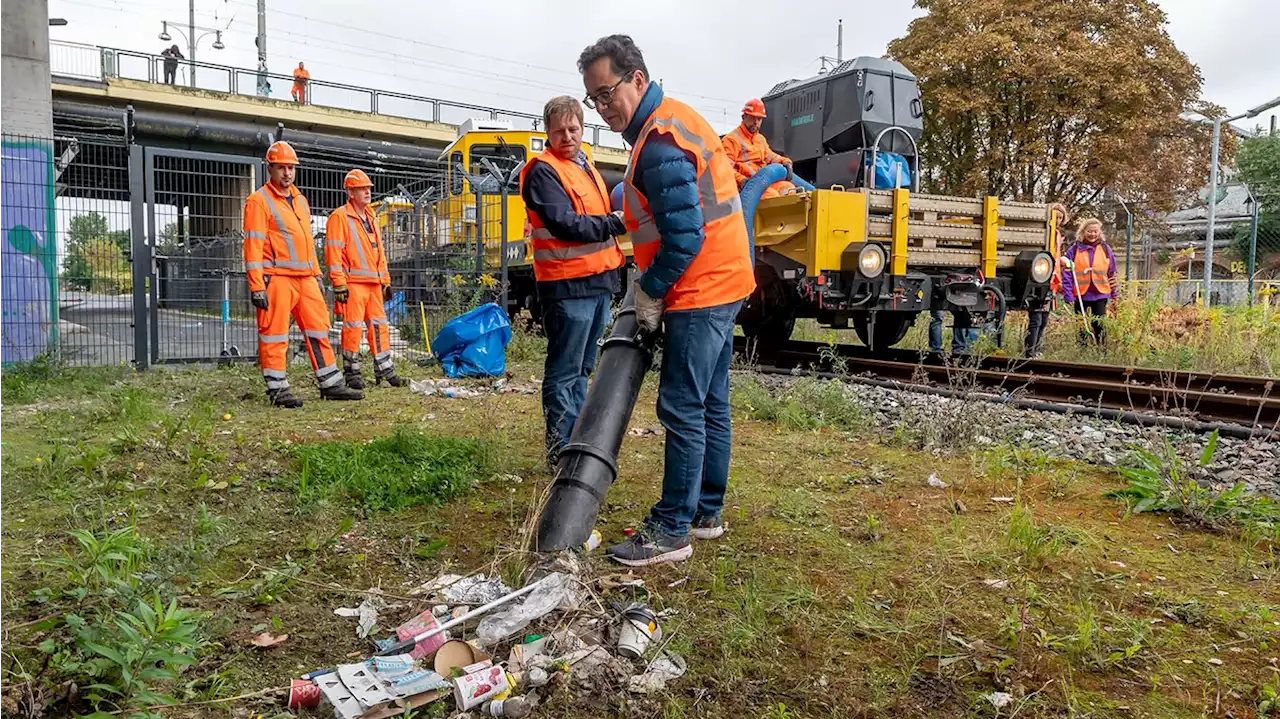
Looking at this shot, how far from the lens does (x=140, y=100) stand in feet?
87.5

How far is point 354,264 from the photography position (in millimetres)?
7613

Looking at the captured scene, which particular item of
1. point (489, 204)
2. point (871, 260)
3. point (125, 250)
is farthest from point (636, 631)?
point (489, 204)

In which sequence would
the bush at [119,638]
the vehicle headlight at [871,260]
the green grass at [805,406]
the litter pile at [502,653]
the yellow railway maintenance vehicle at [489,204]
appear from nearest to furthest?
1. the bush at [119,638]
2. the litter pile at [502,653]
3. the green grass at [805,406]
4. the vehicle headlight at [871,260]
5. the yellow railway maintenance vehicle at [489,204]

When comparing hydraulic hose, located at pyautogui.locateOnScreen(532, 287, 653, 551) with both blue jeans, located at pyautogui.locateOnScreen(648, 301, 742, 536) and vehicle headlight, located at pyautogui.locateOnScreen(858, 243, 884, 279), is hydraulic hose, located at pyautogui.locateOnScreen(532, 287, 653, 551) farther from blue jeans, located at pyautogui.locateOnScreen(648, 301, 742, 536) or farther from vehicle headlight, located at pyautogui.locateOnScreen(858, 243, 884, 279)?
vehicle headlight, located at pyautogui.locateOnScreen(858, 243, 884, 279)

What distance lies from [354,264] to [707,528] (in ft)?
Answer: 16.8

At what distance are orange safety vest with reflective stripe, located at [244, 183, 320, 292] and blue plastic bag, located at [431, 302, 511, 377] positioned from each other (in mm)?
1972

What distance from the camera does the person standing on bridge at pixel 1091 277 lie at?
10070 mm

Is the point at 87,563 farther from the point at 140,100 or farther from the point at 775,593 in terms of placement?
the point at 140,100

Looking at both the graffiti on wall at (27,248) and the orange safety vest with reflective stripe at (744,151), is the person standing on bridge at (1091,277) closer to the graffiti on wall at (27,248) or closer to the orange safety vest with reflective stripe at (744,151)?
the orange safety vest with reflective stripe at (744,151)

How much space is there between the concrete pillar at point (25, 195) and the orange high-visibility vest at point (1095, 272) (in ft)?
37.1

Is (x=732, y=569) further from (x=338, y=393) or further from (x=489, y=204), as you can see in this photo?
(x=489, y=204)

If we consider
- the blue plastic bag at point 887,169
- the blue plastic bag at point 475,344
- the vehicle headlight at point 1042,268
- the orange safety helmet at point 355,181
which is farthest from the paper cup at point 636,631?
the vehicle headlight at point 1042,268

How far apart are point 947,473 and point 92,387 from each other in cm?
730

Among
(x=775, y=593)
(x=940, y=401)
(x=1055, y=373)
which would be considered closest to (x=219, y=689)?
(x=775, y=593)
